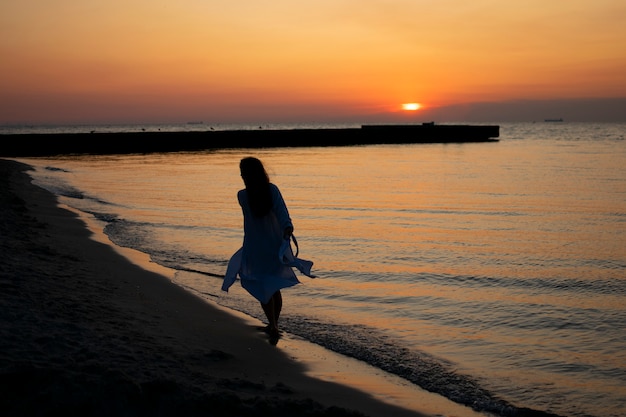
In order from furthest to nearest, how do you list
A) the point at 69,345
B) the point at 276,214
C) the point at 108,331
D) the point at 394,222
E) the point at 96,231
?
the point at 394,222
the point at 96,231
the point at 276,214
the point at 108,331
the point at 69,345

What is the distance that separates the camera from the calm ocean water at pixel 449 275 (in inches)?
242

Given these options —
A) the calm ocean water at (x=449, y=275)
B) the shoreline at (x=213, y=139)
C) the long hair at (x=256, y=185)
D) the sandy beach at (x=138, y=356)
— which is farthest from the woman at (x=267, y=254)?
the shoreline at (x=213, y=139)

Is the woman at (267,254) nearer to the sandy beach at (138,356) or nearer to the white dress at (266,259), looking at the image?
the white dress at (266,259)

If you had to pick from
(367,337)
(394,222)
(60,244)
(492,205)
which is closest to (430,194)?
(492,205)

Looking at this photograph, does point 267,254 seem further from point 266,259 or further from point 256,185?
point 256,185

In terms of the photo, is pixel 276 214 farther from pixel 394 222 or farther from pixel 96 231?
pixel 394 222

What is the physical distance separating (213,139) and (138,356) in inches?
2660

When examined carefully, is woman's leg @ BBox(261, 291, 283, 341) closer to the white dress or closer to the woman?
the woman

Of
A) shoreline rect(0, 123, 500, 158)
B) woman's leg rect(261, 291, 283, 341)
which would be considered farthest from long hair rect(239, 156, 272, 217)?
shoreline rect(0, 123, 500, 158)

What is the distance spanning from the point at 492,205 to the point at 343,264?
986cm

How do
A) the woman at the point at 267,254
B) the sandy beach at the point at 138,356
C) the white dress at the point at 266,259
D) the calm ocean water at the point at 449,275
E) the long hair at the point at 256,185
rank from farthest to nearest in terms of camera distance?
1. the white dress at the point at 266,259
2. the woman at the point at 267,254
3. the long hair at the point at 256,185
4. the calm ocean water at the point at 449,275
5. the sandy beach at the point at 138,356

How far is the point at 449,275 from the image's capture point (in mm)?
10344

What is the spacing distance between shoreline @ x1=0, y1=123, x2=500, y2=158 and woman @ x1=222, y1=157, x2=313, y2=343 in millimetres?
51633

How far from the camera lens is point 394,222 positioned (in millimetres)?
16016
